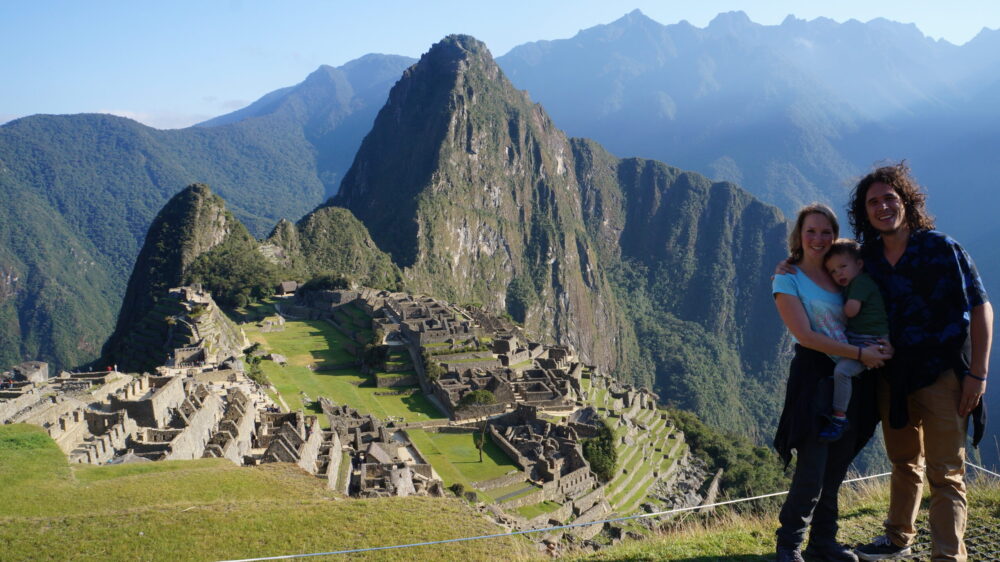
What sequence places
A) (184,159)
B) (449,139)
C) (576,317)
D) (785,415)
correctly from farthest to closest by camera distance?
(184,159) → (576,317) → (449,139) → (785,415)

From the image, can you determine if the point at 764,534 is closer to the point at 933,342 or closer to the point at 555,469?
the point at 933,342

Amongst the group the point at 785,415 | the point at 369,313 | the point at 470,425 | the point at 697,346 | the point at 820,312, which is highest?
the point at 820,312

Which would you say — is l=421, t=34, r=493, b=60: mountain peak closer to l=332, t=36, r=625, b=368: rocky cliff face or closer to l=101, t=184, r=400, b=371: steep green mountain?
l=332, t=36, r=625, b=368: rocky cliff face

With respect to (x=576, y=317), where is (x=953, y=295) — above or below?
above

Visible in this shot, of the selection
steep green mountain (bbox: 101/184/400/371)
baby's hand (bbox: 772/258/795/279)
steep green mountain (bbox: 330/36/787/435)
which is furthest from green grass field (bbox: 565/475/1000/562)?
steep green mountain (bbox: 330/36/787/435)

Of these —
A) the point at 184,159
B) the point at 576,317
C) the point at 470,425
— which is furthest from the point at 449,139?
the point at 470,425

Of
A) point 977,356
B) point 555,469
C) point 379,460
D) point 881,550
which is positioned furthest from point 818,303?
point 555,469

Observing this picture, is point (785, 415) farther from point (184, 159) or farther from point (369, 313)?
point (184, 159)
